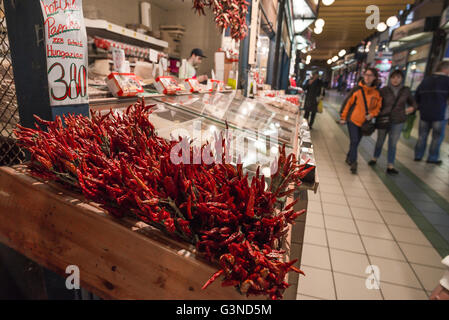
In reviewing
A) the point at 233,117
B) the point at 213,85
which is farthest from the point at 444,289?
the point at 213,85

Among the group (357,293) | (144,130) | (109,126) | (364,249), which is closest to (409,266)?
(364,249)

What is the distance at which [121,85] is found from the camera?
1.81 metres

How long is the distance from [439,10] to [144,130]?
37.2 feet

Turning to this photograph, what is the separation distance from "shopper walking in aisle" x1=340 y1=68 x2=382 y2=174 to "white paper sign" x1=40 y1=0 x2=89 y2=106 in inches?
172

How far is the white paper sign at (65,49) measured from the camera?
1115 millimetres

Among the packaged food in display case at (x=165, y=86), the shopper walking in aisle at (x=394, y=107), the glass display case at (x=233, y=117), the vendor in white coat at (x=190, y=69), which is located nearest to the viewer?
the glass display case at (x=233, y=117)

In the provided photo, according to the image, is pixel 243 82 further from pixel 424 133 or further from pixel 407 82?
pixel 407 82

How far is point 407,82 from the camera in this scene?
38.6 feet

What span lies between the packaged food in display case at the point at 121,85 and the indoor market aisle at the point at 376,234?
2.04 meters

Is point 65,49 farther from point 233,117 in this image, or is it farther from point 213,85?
point 213,85

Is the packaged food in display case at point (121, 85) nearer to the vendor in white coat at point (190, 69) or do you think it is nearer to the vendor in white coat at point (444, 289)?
the vendor in white coat at point (190, 69)

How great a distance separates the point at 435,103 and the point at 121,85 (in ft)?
18.7

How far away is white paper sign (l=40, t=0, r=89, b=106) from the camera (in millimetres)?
1115

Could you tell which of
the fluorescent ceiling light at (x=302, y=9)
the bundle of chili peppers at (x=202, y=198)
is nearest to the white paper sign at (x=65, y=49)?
the bundle of chili peppers at (x=202, y=198)
